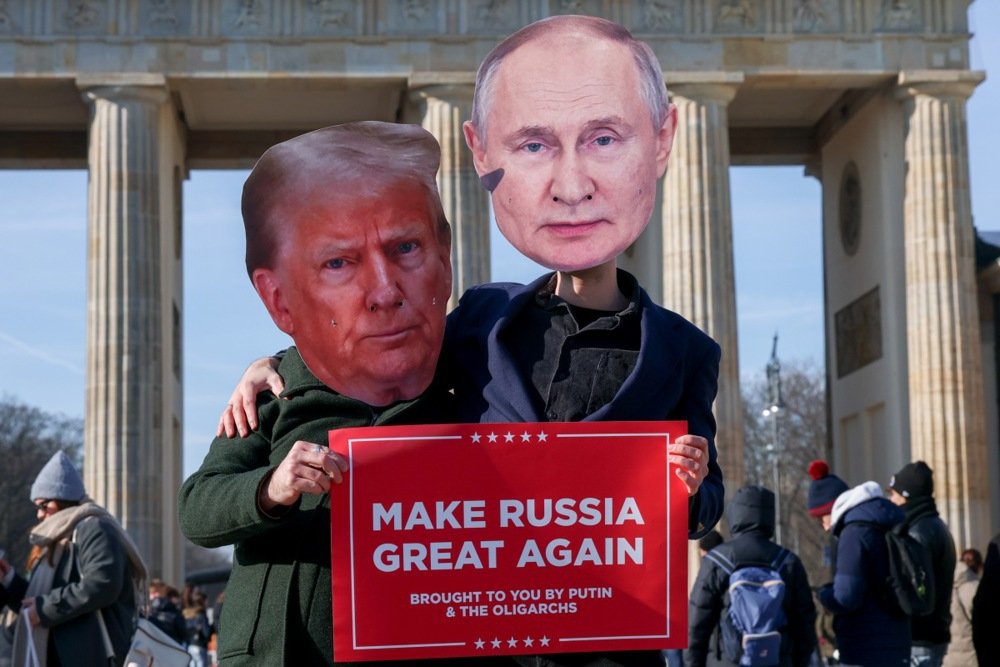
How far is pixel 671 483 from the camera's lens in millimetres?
4941

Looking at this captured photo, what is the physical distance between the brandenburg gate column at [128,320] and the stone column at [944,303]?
14776 millimetres

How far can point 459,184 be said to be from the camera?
35312 mm

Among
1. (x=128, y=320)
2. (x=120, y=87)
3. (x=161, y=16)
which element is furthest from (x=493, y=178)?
(x=161, y=16)

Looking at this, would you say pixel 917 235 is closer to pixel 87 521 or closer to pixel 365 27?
pixel 365 27

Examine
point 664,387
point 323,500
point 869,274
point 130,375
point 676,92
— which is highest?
point 676,92

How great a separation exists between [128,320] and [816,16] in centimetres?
1505

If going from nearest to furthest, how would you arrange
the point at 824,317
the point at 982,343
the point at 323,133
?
1. the point at 323,133
2. the point at 982,343
3. the point at 824,317

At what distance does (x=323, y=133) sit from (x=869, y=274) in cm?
3430

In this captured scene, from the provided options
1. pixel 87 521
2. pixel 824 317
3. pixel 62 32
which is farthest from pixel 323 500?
pixel 824 317

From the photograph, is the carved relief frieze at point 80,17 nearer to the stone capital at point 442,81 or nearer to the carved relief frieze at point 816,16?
the stone capital at point 442,81

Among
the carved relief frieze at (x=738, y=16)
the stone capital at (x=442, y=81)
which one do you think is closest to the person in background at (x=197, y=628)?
the stone capital at (x=442, y=81)

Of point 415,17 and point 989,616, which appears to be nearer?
point 989,616

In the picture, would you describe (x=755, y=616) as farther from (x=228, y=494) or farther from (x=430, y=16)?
(x=430, y=16)

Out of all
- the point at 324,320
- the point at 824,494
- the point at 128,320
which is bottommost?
the point at 824,494
